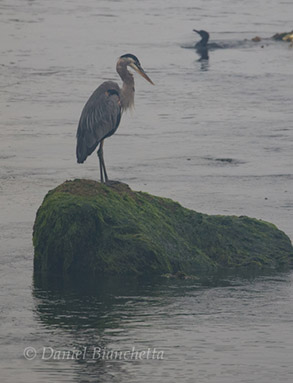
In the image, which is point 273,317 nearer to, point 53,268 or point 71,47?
point 53,268

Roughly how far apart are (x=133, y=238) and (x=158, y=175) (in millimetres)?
5950

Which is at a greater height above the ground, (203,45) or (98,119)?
(98,119)

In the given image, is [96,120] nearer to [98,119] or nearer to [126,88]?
[98,119]

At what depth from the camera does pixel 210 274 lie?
Result: 12.2 metres

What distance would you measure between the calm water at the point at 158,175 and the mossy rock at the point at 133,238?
1.11 ft

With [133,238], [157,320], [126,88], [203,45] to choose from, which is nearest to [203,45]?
[203,45]

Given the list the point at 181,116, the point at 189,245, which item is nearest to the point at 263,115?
the point at 181,116

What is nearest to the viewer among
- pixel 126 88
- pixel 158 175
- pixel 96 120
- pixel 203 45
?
pixel 96 120

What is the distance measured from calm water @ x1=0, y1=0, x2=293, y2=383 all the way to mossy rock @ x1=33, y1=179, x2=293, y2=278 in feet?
1.11

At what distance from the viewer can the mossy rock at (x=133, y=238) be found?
11.8m

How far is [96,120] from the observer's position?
46.4 feet

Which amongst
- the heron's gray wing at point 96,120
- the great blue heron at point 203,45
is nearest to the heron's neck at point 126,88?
the heron's gray wing at point 96,120

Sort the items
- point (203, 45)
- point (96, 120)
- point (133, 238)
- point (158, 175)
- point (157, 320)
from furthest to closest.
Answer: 1. point (203, 45)
2. point (158, 175)
3. point (96, 120)
4. point (133, 238)
5. point (157, 320)

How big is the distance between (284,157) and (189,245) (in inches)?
294
